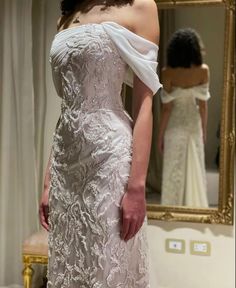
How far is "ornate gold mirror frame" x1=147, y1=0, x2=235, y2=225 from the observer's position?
2.16 m

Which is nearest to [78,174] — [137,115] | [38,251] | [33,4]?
[137,115]

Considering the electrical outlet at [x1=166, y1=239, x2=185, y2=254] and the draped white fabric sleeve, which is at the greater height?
the draped white fabric sleeve

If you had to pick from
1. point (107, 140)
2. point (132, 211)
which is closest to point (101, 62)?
point (107, 140)

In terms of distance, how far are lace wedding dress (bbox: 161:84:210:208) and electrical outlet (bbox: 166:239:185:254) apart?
0.62 feet

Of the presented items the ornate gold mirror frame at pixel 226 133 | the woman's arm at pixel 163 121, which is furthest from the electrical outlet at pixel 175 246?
the woman's arm at pixel 163 121

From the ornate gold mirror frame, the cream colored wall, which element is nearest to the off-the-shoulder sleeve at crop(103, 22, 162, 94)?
the ornate gold mirror frame

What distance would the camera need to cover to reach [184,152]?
7.53 ft

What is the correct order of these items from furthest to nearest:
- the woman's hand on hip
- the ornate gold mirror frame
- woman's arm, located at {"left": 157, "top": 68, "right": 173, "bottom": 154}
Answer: woman's arm, located at {"left": 157, "top": 68, "right": 173, "bottom": 154} → the ornate gold mirror frame → the woman's hand on hip

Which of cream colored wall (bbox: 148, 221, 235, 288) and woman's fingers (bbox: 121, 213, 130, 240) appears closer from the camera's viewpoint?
woman's fingers (bbox: 121, 213, 130, 240)

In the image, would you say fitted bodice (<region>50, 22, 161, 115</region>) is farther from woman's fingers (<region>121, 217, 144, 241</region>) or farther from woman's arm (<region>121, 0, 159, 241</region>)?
woman's fingers (<region>121, 217, 144, 241</region>)

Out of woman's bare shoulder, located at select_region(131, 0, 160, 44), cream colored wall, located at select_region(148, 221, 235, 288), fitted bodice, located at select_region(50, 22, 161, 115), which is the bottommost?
cream colored wall, located at select_region(148, 221, 235, 288)

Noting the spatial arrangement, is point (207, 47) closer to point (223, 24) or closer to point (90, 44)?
point (223, 24)

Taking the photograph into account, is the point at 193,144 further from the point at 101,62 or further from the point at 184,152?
the point at 101,62

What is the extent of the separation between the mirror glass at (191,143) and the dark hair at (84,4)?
1036 millimetres
